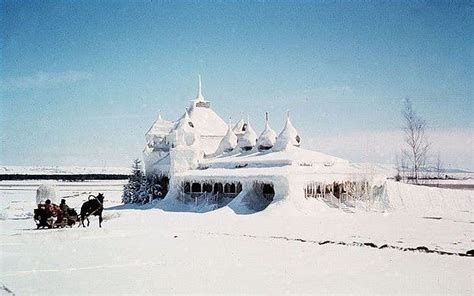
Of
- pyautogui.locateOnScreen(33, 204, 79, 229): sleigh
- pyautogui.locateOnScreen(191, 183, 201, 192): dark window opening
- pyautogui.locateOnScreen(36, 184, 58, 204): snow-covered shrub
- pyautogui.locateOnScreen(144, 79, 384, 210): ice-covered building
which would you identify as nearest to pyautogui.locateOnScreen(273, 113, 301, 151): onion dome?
pyautogui.locateOnScreen(144, 79, 384, 210): ice-covered building

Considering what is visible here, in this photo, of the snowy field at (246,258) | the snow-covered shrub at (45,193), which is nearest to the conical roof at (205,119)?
the snow-covered shrub at (45,193)

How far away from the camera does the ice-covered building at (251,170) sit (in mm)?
30578

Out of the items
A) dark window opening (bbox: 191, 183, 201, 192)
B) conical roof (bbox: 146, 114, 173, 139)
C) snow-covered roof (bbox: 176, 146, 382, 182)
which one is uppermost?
conical roof (bbox: 146, 114, 173, 139)

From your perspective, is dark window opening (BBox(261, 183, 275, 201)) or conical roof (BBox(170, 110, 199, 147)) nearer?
dark window opening (BBox(261, 183, 275, 201))

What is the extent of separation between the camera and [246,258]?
12.9 m

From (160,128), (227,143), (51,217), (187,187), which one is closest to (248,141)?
(227,143)

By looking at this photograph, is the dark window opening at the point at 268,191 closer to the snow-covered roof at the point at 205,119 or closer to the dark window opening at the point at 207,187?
the dark window opening at the point at 207,187

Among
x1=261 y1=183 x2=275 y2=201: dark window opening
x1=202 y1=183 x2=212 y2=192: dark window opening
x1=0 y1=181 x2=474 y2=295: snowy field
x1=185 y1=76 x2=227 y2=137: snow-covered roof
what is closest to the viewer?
x1=0 y1=181 x2=474 y2=295: snowy field

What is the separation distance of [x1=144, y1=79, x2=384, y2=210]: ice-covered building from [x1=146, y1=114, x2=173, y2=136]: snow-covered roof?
2615 mm

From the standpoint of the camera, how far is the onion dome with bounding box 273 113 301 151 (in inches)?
1374

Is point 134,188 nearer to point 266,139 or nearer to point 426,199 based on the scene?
point 266,139

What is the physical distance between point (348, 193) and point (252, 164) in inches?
257

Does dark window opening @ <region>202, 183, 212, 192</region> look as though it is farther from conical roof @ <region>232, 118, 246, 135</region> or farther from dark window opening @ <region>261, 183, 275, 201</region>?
conical roof @ <region>232, 118, 246, 135</region>

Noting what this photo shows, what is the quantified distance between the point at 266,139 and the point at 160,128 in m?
12.8
